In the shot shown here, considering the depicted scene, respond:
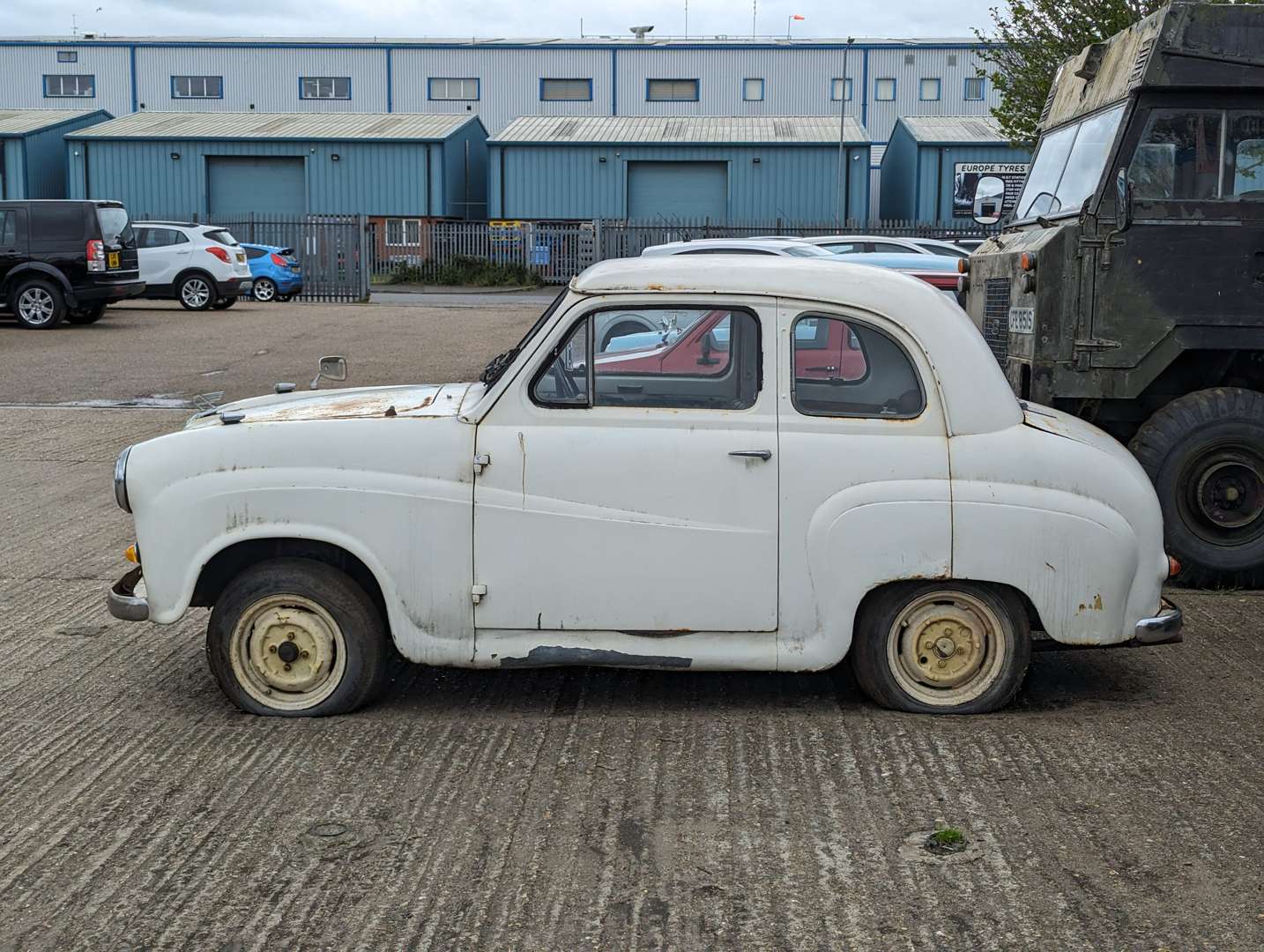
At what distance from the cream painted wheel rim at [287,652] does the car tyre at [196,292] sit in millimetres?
24004

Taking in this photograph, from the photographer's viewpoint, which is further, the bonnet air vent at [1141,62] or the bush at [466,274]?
the bush at [466,274]

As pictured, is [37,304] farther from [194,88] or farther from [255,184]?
[194,88]

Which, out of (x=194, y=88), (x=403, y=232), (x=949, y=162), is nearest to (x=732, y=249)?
(x=403, y=232)

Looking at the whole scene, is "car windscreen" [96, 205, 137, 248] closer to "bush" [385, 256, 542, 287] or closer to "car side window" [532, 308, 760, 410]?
"bush" [385, 256, 542, 287]

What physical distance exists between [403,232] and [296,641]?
3960 centimetres

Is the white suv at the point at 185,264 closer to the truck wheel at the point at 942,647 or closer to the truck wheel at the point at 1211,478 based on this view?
the truck wheel at the point at 1211,478

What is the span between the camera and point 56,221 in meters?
22.5

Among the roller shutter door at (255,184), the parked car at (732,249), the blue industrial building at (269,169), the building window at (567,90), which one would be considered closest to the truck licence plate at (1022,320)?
the parked car at (732,249)

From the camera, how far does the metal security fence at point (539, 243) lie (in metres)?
37.5

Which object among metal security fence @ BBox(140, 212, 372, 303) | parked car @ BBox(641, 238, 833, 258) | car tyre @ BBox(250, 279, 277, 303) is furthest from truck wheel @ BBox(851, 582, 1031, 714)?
metal security fence @ BBox(140, 212, 372, 303)

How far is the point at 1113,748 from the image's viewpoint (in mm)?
5191

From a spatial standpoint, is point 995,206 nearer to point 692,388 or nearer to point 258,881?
point 692,388

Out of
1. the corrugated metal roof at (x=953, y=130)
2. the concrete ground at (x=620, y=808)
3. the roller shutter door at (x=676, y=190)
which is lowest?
the concrete ground at (x=620, y=808)

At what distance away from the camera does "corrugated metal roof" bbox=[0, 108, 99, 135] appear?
1812 inches
